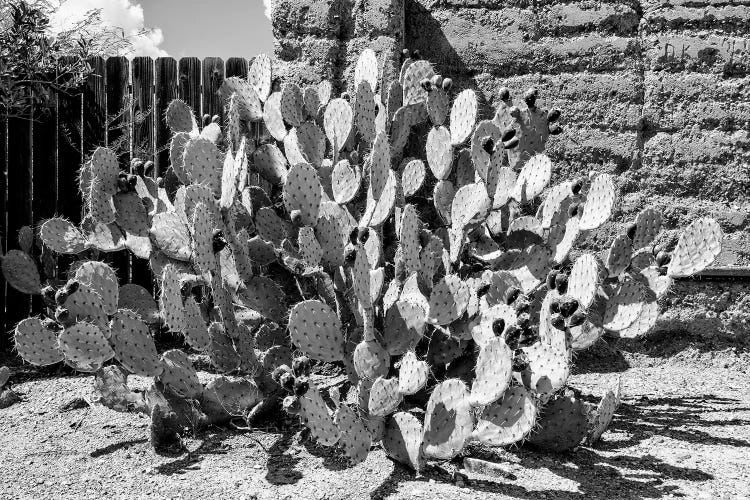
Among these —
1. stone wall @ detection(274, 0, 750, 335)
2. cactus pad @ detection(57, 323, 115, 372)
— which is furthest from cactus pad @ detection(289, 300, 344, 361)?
stone wall @ detection(274, 0, 750, 335)

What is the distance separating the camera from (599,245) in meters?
4.25

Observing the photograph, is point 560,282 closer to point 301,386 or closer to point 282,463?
point 301,386

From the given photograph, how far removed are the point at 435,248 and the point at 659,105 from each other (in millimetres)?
1765

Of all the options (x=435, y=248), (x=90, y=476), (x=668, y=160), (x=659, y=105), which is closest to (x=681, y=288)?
(x=668, y=160)

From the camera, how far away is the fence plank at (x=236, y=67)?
5008 millimetres

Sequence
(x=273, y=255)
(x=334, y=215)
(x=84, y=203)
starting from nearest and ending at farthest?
(x=334, y=215), (x=273, y=255), (x=84, y=203)

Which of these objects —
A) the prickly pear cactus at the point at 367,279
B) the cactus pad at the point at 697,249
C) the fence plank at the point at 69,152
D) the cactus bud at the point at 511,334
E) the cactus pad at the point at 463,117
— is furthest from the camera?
the fence plank at the point at 69,152

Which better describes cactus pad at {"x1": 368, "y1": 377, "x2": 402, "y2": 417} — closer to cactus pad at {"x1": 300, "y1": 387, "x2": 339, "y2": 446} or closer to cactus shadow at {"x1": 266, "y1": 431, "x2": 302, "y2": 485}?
cactus pad at {"x1": 300, "y1": 387, "x2": 339, "y2": 446}

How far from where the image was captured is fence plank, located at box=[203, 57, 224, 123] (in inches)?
198

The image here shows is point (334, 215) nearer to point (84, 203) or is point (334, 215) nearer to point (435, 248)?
point (435, 248)

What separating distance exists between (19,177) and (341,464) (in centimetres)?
322

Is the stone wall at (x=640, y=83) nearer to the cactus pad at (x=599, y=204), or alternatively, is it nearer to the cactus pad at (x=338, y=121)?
the cactus pad at (x=338, y=121)

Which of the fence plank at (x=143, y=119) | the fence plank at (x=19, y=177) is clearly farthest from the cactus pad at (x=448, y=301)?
the fence plank at (x=19, y=177)

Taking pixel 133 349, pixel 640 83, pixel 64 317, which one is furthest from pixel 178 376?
pixel 640 83
